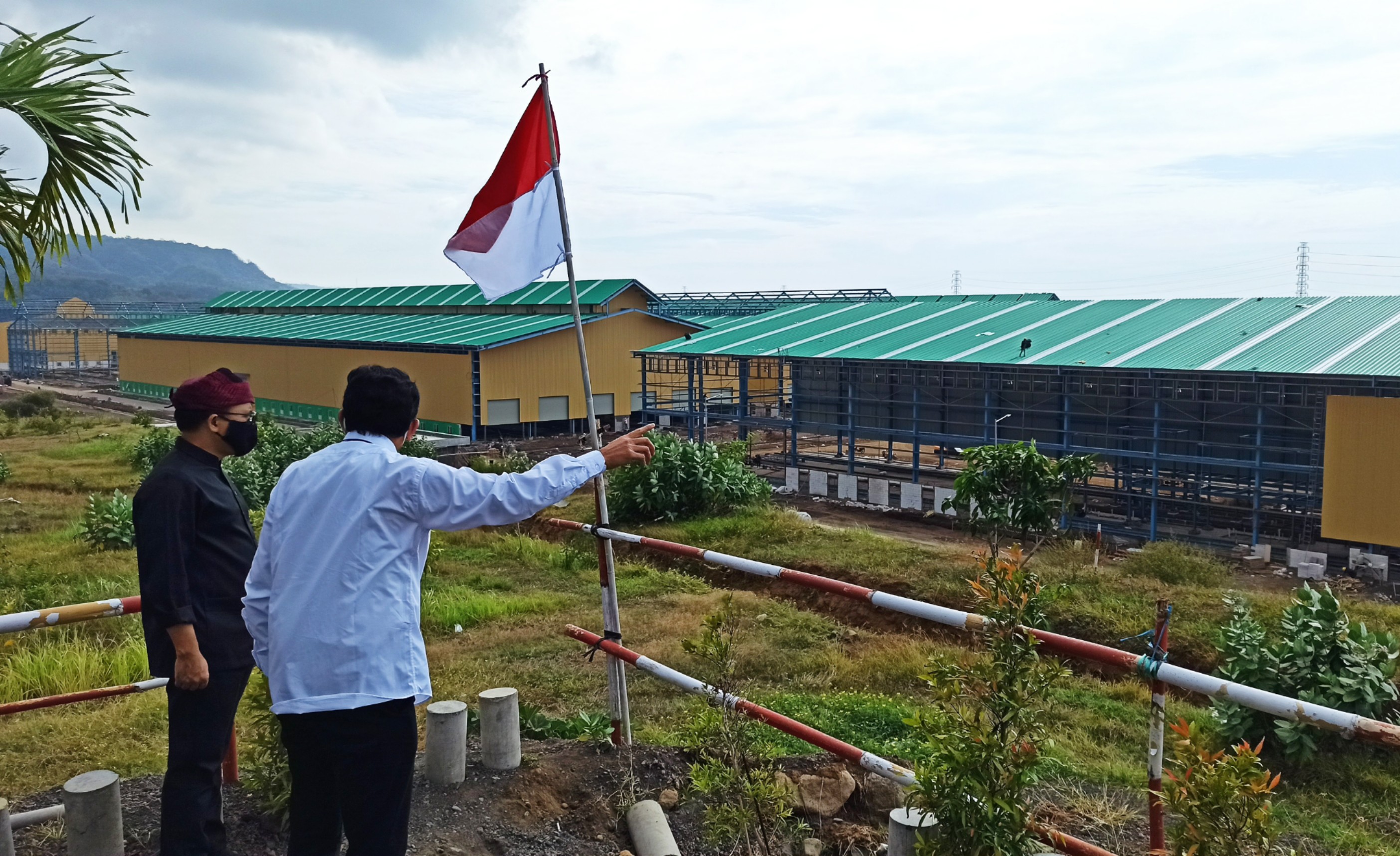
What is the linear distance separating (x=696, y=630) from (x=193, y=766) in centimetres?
630

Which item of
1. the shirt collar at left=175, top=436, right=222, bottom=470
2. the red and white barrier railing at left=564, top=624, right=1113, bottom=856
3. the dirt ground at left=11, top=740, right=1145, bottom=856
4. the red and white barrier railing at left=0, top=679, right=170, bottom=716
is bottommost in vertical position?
the dirt ground at left=11, top=740, right=1145, bottom=856

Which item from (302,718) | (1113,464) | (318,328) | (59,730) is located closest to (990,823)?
(302,718)

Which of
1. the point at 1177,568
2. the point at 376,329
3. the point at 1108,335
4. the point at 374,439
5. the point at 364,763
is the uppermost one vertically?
the point at 376,329

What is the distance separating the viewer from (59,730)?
6668 millimetres

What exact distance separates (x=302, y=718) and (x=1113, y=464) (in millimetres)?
21187

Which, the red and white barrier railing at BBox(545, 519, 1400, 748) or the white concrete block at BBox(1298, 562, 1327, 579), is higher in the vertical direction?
the red and white barrier railing at BBox(545, 519, 1400, 748)

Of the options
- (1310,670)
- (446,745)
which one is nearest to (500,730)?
(446,745)

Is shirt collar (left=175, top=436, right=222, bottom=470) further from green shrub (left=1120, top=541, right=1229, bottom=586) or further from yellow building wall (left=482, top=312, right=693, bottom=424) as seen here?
yellow building wall (left=482, top=312, right=693, bottom=424)

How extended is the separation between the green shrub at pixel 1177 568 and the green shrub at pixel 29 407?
3910 cm

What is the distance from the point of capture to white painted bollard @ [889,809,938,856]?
3.36 metres

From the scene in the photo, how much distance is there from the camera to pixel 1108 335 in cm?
2180

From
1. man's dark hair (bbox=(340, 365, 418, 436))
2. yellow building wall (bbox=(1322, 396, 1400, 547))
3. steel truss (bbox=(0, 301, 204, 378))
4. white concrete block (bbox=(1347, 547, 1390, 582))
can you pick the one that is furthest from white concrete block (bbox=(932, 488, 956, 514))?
steel truss (bbox=(0, 301, 204, 378))

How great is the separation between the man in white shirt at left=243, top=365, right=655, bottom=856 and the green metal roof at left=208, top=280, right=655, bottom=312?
86.4ft

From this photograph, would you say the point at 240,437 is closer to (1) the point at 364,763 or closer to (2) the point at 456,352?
(1) the point at 364,763
